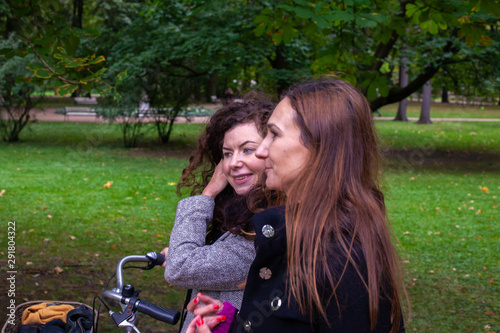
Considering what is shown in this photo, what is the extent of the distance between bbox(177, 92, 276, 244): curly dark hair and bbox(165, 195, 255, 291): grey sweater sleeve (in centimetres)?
6

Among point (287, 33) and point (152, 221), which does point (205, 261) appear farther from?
point (152, 221)

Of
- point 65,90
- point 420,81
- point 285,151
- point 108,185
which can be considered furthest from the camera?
point 420,81

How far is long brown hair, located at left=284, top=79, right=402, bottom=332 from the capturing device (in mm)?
1313

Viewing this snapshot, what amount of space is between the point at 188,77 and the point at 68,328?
13406 mm

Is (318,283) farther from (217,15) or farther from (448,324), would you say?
(217,15)

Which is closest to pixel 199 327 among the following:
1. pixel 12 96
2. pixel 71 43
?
pixel 71 43

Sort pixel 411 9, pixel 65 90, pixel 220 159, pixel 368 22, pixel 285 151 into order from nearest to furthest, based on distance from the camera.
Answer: pixel 285 151 < pixel 220 159 < pixel 65 90 < pixel 368 22 < pixel 411 9

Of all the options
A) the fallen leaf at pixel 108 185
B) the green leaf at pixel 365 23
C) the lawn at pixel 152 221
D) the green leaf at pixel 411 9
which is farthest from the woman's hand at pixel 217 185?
the fallen leaf at pixel 108 185

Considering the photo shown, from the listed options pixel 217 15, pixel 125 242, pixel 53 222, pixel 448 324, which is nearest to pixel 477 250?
pixel 448 324

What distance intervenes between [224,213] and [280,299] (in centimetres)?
69

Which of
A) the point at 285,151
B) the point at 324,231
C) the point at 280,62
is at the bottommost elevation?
the point at 324,231

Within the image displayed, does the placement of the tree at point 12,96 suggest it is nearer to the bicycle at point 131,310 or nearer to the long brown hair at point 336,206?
the bicycle at point 131,310

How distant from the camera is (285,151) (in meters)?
1.47

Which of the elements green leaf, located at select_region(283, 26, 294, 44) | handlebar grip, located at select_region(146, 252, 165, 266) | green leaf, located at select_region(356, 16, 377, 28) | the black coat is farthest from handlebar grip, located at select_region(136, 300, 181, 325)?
green leaf, located at select_region(283, 26, 294, 44)
